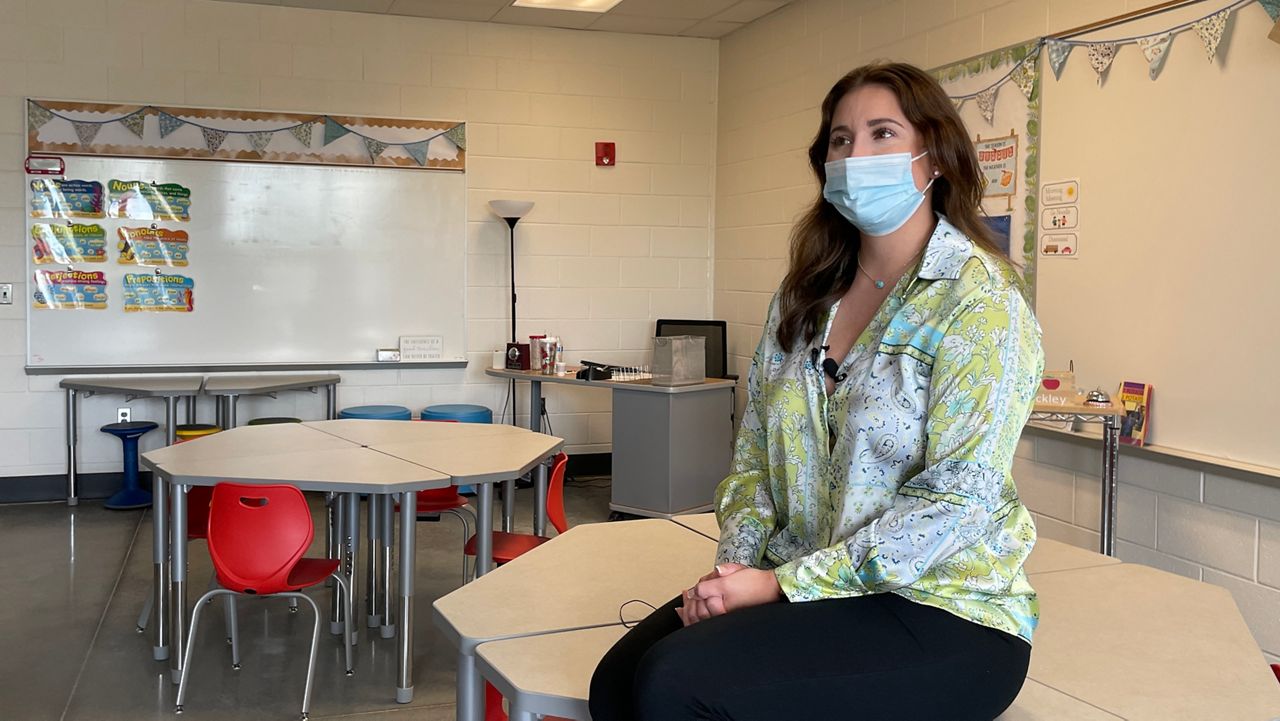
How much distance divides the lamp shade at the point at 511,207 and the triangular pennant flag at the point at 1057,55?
327 cm

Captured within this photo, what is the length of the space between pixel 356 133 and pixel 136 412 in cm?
210

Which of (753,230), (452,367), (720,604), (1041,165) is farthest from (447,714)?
(753,230)

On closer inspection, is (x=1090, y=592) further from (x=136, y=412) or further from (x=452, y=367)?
(x=136, y=412)

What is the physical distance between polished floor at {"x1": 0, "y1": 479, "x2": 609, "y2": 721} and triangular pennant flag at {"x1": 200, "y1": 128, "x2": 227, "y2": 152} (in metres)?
2.32

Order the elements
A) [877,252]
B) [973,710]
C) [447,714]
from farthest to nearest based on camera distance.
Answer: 1. [447,714]
2. [877,252]
3. [973,710]

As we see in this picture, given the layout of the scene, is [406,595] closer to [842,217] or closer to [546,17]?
[842,217]

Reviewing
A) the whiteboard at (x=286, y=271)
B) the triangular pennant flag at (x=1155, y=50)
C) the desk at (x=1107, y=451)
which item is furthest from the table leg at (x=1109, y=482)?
the whiteboard at (x=286, y=271)

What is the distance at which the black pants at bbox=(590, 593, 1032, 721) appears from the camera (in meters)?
1.47

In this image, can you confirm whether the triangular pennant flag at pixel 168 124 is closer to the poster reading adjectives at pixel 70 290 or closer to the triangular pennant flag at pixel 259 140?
the triangular pennant flag at pixel 259 140

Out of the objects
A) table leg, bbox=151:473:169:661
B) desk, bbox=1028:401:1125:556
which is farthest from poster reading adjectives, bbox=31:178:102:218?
desk, bbox=1028:401:1125:556

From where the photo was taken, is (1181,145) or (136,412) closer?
(1181,145)

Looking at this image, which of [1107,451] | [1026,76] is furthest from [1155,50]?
[1107,451]

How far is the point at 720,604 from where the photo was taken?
1.68m

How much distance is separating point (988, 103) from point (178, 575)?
145 inches
